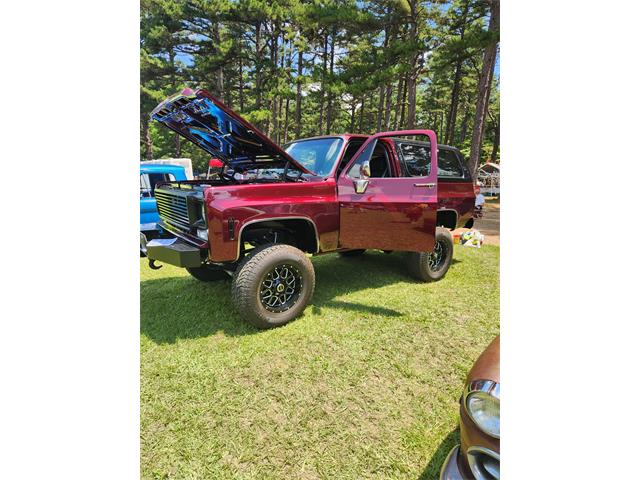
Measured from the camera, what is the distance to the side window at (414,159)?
425cm

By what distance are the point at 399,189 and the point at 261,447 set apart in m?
2.61

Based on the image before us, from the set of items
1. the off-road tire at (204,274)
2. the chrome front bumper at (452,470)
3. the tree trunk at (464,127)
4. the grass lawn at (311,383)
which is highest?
the tree trunk at (464,127)

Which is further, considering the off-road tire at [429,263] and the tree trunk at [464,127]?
the tree trunk at [464,127]

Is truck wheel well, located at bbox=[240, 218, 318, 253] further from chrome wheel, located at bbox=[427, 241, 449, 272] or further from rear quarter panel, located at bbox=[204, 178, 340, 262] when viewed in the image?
chrome wheel, located at bbox=[427, 241, 449, 272]

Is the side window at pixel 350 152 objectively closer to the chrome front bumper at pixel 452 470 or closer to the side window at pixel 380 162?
the side window at pixel 380 162

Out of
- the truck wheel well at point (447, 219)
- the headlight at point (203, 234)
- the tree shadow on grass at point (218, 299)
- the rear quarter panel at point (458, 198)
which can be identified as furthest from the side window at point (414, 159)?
the headlight at point (203, 234)

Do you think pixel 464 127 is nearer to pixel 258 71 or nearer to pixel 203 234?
pixel 258 71

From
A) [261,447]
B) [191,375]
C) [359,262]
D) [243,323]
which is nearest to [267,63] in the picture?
[359,262]

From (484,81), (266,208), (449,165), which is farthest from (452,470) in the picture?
(484,81)

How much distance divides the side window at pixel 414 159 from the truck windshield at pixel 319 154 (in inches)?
33.2

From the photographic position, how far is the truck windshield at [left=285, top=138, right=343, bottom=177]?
3820 mm

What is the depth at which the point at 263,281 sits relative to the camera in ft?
10.2

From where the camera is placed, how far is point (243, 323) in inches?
129
